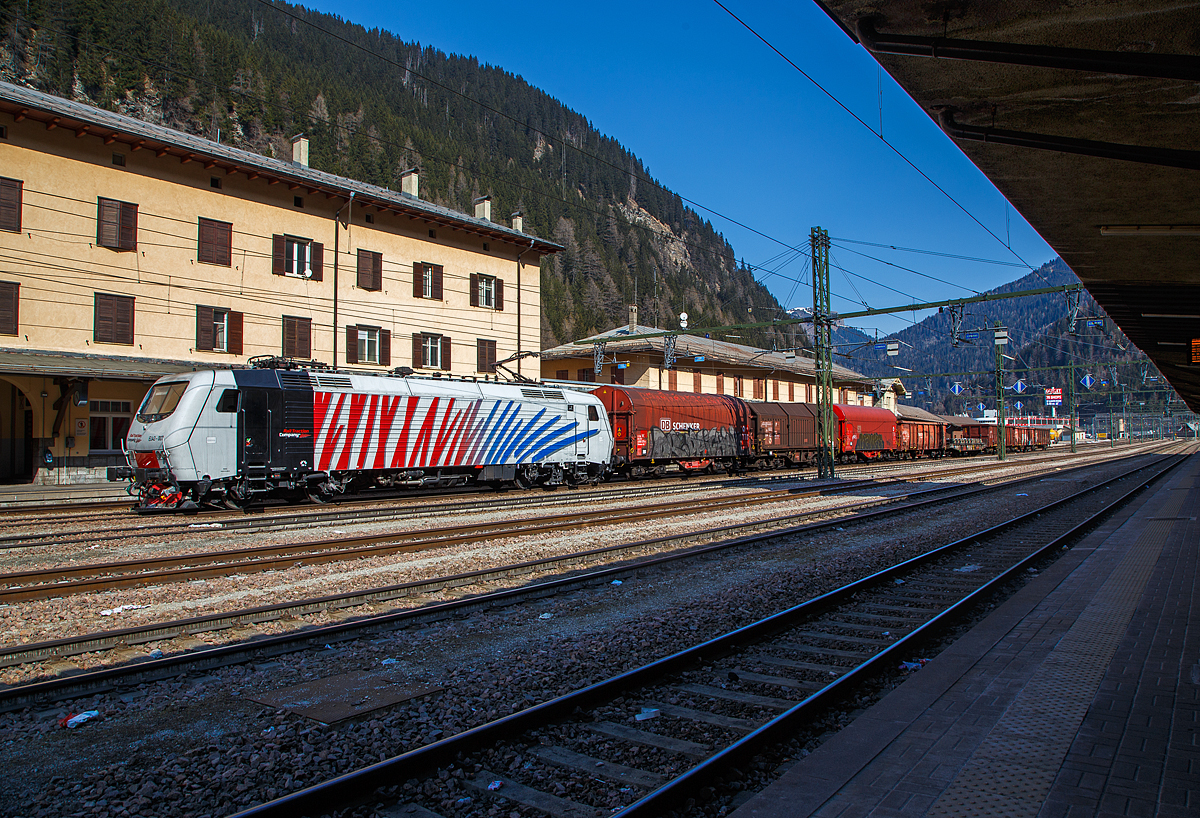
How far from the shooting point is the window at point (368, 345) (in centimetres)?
3216

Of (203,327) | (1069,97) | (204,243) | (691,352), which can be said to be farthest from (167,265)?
(691,352)

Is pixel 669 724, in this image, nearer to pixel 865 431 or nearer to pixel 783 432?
pixel 783 432

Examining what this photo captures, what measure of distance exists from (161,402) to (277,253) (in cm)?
1484

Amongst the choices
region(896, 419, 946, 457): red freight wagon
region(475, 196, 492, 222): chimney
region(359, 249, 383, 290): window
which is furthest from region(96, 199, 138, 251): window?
region(896, 419, 946, 457): red freight wagon

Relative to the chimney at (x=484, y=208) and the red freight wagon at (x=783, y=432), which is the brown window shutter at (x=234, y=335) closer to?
the chimney at (x=484, y=208)

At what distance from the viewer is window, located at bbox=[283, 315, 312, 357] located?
99.1 feet

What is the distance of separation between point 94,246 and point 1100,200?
95.9 feet

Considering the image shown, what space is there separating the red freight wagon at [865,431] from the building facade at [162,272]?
2165 cm

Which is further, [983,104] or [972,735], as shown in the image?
[983,104]

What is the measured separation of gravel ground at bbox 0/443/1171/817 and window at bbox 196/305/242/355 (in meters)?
21.4

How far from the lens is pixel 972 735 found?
14.7ft

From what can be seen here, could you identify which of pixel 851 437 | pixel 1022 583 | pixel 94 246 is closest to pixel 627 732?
pixel 1022 583

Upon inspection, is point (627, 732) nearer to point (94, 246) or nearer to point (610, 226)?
point (94, 246)

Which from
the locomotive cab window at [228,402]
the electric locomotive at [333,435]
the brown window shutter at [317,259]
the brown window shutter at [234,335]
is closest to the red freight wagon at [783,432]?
the electric locomotive at [333,435]
